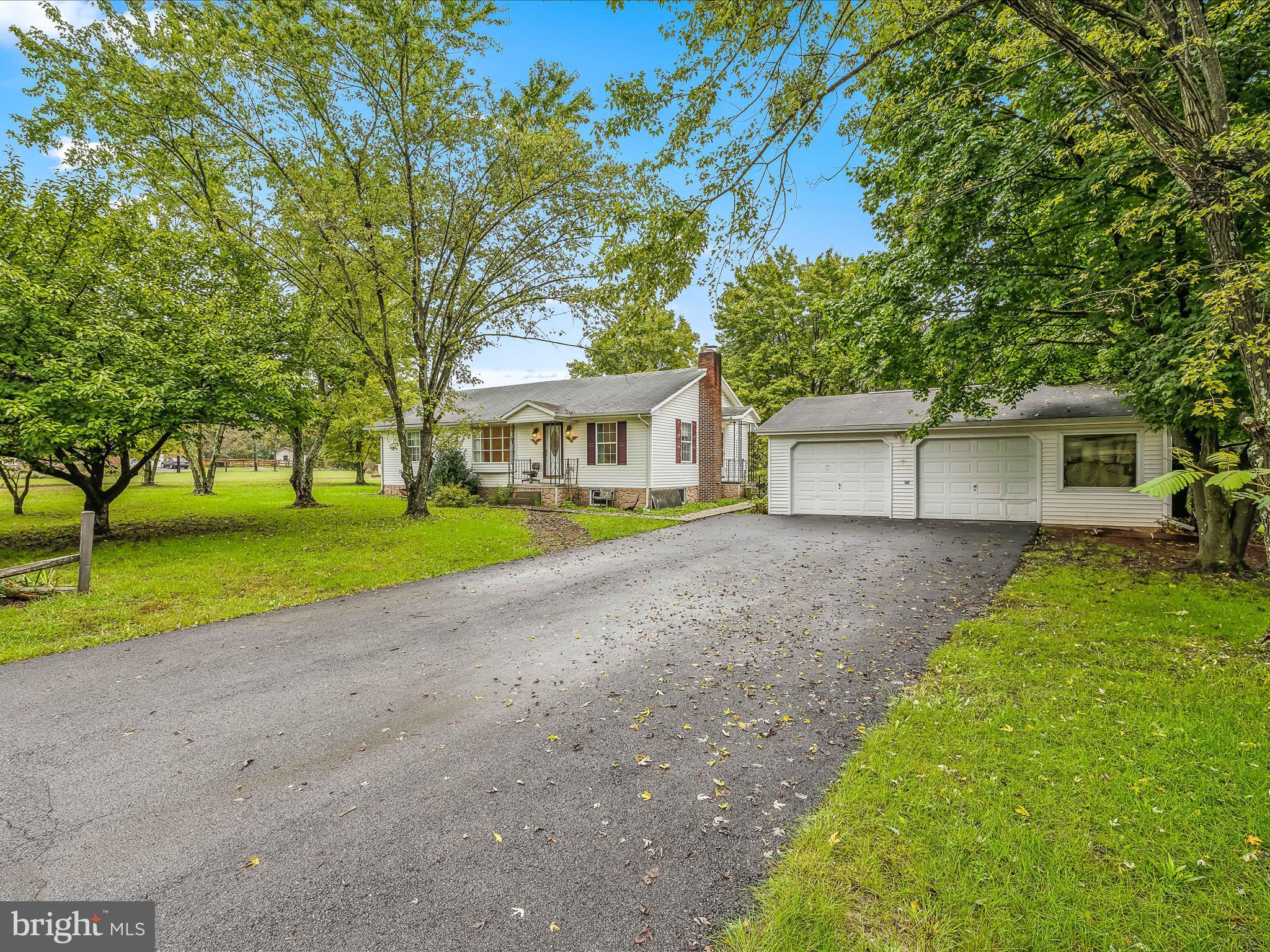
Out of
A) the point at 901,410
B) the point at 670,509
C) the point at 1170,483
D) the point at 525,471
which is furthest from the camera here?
the point at 525,471

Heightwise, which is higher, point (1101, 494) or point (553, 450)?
point (553, 450)

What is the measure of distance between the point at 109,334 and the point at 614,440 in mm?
12602

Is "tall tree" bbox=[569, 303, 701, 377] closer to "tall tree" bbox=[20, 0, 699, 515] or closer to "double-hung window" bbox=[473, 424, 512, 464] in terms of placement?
"double-hung window" bbox=[473, 424, 512, 464]

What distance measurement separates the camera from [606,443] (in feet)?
61.9

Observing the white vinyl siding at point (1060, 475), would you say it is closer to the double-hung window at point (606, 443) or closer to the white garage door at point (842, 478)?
the white garage door at point (842, 478)

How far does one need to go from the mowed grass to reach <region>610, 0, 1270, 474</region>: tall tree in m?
2.66

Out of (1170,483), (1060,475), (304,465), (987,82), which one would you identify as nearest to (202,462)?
(304,465)

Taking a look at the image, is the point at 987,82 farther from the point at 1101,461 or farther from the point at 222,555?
the point at 222,555

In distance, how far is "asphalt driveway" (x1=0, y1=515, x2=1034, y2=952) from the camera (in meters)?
2.29

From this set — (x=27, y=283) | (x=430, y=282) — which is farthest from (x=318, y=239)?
(x=27, y=283)

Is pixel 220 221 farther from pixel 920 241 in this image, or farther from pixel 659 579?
pixel 920 241

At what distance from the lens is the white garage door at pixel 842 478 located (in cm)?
1592

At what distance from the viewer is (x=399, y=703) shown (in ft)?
13.8

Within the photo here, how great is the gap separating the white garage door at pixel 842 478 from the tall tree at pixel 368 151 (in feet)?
27.4
